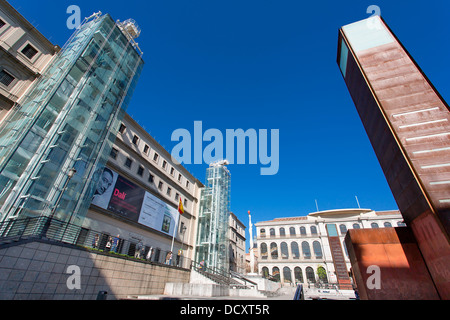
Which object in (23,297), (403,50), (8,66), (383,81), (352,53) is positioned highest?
(8,66)

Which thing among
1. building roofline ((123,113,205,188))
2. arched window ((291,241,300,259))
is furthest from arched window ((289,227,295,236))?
building roofline ((123,113,205,188))

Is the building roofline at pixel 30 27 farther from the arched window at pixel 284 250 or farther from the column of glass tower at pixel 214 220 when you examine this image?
the arched window at pixel 284 250

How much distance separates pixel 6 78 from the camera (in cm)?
1641

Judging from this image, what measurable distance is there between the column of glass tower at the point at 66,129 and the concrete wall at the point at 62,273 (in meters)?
4.02

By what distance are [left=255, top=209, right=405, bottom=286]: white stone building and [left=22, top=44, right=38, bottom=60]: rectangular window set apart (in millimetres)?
55000

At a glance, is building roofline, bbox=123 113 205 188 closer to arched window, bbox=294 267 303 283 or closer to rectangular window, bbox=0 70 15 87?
rectangular window, bbox=0 70 15 87

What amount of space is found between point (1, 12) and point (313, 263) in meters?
62.0

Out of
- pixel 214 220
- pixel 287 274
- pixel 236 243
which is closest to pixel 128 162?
pixel 214 220

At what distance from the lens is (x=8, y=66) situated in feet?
54.3

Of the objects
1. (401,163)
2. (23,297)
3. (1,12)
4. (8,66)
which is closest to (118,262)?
(23,297)

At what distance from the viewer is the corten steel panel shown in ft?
26.2
